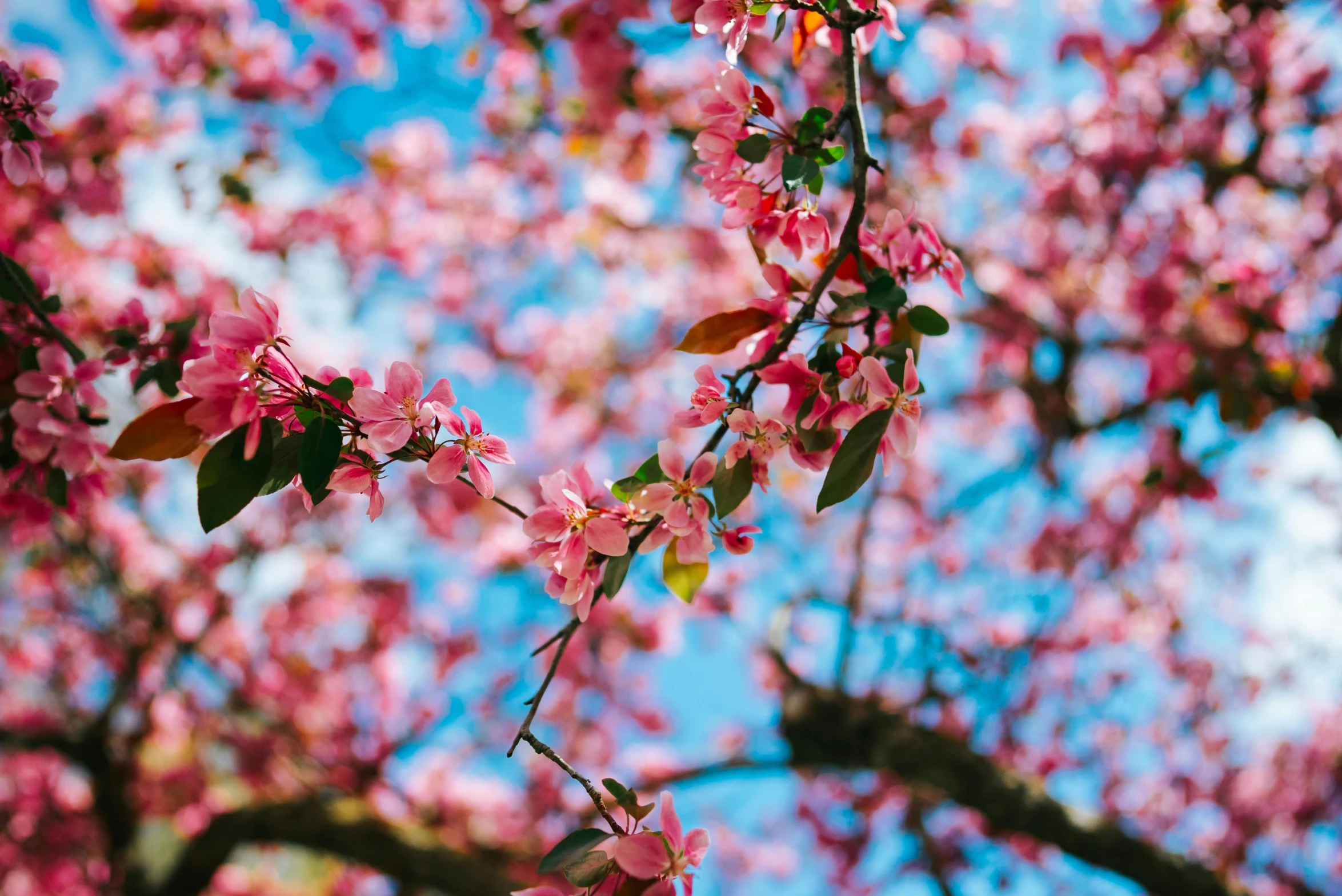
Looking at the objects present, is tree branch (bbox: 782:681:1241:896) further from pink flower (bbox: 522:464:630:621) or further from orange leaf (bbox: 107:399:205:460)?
orange leaf (bbox: 107:399:205:460)

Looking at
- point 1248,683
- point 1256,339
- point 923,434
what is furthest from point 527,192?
point 1248,683

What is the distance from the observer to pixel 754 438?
1.08m

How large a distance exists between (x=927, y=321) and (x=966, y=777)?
2374 mm

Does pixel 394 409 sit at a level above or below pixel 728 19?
below

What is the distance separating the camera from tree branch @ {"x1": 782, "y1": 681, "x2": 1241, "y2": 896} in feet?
9.37

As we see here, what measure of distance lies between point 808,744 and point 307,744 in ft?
12.0

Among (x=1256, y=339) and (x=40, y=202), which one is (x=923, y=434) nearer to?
(x=1256, y=339)

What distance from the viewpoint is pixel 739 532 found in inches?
46.1

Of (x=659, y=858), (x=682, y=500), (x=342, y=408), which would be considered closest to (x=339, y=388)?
(x=342, y=408)

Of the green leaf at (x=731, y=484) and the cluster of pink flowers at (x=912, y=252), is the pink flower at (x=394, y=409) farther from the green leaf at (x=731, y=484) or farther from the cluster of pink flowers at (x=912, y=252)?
the cluster of pink flowers at (x=912, y=252)

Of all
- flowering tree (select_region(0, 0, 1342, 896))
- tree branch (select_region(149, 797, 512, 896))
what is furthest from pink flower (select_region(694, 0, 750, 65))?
tree branch (select_region(149, 797, 512, 896))

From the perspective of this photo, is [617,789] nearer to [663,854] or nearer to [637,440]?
[663,854]

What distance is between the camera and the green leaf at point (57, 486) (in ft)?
4.71

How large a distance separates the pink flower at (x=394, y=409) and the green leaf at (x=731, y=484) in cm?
37
